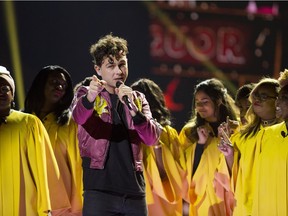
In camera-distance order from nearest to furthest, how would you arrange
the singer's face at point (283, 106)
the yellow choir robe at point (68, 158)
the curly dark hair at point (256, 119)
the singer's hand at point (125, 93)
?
the singer's hand at point (125, 93)
the singer's face at point (283, 106)
the curly dark hair at point (256, 119)
the yellow choir robe at point (68, 158)

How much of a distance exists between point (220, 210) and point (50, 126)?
1374 millimetres

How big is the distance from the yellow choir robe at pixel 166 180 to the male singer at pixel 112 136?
1469 millimetres

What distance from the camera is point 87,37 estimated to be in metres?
8.06

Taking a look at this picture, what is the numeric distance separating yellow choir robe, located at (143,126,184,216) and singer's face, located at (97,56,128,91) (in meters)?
1.55

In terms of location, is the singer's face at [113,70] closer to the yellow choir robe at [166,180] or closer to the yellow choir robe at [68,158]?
the yellow choir robe at [68,158]

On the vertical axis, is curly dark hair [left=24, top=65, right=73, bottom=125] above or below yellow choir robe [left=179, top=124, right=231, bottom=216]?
above

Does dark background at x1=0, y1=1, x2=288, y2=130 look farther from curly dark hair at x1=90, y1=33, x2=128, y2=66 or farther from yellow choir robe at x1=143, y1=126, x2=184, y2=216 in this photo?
curly dark hair at x1=90, y1=33, x2=128, y2=66

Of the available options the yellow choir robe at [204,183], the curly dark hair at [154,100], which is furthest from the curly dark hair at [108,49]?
the yellow choir robe at [204,183]

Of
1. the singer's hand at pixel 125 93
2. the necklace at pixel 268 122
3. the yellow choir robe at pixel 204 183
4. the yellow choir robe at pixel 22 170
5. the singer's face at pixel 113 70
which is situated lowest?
the yellow choir robe at pixel 204 183

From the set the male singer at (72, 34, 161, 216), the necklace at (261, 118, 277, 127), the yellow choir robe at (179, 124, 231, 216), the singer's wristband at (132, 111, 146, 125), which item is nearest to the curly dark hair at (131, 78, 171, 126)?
the yellow choir robe at (179, 124, 231, 216)

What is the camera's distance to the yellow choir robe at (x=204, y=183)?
5.76m

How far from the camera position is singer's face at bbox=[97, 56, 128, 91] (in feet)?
14.2

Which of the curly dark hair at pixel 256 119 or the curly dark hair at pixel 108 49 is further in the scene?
the curly dark hair at pixel 256 119

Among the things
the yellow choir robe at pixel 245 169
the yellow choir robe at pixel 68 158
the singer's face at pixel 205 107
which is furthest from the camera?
the singer's face at pixel 205 107
